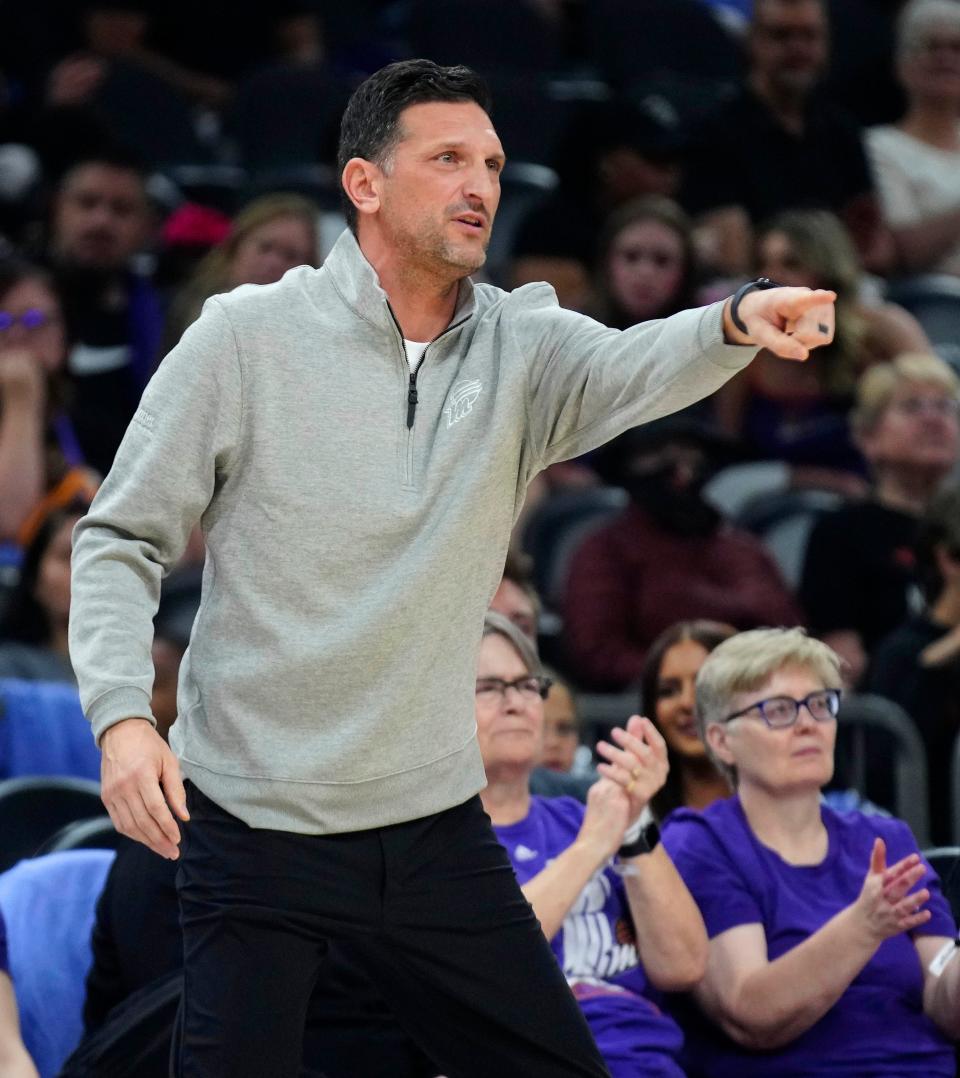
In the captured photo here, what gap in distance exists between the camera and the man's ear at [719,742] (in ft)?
12.5

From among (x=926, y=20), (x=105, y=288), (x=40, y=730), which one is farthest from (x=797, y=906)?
(x=926, y=20)

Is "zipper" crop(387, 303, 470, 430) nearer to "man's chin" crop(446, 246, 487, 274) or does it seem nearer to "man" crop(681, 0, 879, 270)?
"man's chin" crop(446, 246, 487, 274)

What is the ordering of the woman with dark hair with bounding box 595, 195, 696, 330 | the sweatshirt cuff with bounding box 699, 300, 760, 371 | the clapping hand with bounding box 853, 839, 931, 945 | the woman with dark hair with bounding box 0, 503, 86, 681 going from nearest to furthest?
1. the sweatshirt cuff with bounding box 699, 300, 760, 371
2. the clapping hand with bounding box 853, 839, 931, 945
3. the woman with dark hair with bounding box 0, 503, 86, 681
4. the woman with dark hair with bounding box 595, 195, 696, 330

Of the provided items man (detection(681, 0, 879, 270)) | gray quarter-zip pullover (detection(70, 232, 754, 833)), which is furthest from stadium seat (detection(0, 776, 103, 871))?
man (detection(681, 0, 879, 270))

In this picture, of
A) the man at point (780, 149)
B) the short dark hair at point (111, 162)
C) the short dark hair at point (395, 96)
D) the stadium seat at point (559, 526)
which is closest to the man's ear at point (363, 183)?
the short dark hair at point (395, 96)

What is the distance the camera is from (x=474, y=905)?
267 centimetres

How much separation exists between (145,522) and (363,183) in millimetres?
571

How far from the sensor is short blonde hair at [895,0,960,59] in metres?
8.29

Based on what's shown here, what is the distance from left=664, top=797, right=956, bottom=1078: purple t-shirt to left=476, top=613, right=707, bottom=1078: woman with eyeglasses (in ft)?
0.44

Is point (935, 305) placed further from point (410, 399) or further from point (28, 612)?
point (410, 399)

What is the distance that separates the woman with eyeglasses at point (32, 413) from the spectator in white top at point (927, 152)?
3.66 meters

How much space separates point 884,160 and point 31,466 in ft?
13.3

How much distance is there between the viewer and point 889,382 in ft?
21.1

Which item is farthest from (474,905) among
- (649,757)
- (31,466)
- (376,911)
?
(31,466)
